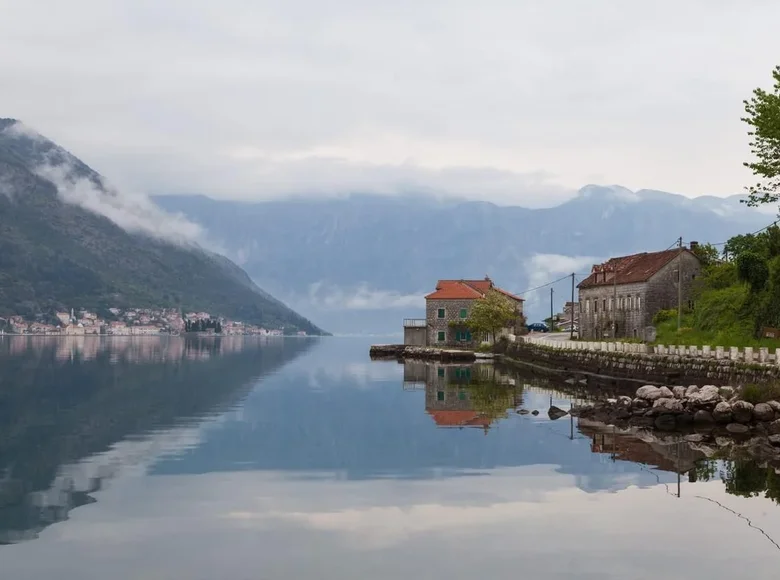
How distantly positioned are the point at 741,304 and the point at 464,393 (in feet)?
60.3

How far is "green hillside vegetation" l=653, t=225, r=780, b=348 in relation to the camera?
5844 centimetres

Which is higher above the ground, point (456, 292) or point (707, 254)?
point (707, 254)

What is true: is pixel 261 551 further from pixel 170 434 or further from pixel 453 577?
pixel 170 434

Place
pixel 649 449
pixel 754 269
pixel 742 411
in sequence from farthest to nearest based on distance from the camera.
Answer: pixel 754 269 → pixel 742 411 → pixel 649 449

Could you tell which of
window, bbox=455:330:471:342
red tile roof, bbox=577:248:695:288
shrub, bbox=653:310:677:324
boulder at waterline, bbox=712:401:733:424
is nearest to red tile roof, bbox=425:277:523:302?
window, bbox=455:330:471:342

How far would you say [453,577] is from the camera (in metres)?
17.9

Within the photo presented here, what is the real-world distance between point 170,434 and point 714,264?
6257 cm

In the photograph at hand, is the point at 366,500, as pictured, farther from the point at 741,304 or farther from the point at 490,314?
the point at 490,314

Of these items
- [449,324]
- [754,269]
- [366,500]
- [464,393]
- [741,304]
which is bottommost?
[366,500]

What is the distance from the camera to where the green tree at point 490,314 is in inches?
4439

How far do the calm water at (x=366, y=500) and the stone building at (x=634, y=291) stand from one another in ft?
148

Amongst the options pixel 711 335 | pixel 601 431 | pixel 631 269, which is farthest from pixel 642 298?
pixel 601 431

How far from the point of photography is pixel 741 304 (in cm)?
6388

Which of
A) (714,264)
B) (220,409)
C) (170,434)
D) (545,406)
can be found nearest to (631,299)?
(714,264)
